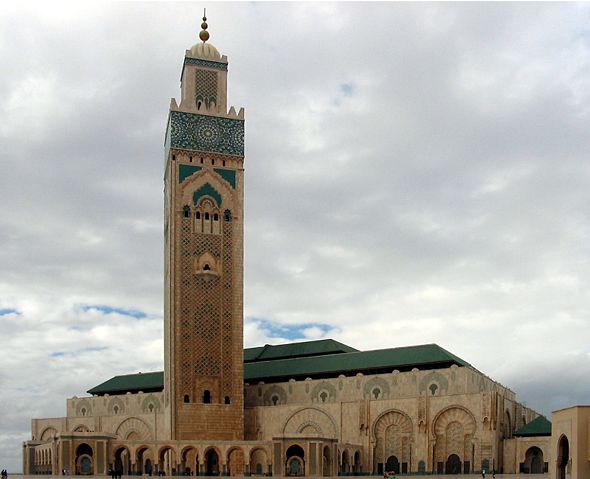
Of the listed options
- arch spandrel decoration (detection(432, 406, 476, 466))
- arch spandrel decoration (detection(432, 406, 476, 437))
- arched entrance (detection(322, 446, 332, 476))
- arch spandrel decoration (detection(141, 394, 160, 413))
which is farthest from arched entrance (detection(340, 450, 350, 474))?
arch spandrel decoration (detection(141, 394, 160, 413))

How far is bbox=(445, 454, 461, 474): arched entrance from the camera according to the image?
142 ft

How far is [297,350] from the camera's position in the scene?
184 ft

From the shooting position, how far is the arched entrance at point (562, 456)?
2894 centimetres

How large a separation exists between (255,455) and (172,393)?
6.20 m

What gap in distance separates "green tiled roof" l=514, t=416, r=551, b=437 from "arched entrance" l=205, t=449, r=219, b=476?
1599cm

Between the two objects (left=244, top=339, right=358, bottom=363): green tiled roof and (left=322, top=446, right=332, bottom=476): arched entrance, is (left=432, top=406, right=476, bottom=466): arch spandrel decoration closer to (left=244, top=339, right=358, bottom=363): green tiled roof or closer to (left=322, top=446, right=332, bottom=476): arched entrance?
(left=322, top=446, right=332, bottom=476): arched entrance

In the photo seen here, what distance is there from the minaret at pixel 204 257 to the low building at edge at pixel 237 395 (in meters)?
0.07

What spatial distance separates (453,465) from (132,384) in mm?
25164

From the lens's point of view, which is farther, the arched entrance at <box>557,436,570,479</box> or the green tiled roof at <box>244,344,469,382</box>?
the green tiled roof at <box>244,344,469,382</box>

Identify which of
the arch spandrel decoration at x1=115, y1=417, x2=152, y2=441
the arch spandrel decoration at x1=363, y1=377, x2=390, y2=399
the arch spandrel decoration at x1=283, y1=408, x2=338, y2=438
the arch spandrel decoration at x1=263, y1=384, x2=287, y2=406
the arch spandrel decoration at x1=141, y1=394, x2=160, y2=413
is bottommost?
the arch spandrel decoration at x1=115, y1=417, x2=152, y2=441

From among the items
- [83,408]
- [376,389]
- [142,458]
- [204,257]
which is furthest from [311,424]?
[83,408]

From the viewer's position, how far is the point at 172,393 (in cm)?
4775

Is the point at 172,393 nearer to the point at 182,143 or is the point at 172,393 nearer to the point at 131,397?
the point at 131,397

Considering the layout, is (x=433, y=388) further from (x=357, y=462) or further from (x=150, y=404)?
(x=150, y=404)
